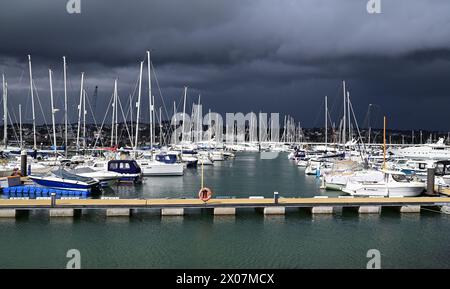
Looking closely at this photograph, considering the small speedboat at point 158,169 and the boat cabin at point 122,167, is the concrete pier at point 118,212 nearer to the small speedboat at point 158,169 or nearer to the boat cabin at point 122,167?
the boat cabin at point 122,167

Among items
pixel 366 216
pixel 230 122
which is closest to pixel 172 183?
pixel 366 216

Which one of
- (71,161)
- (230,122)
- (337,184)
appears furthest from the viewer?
(230,122)

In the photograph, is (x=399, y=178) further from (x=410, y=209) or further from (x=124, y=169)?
(x=124, y=169)

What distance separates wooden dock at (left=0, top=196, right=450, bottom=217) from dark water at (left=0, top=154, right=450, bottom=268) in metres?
0.61

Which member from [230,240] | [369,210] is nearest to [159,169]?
[369,210]

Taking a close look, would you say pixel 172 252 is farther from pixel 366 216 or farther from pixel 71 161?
pixel 71 161

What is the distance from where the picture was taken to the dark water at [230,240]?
21.8 meters

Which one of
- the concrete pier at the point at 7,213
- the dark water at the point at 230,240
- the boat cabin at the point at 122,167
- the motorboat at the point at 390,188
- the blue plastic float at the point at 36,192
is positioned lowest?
the dark water at the point at 230,240

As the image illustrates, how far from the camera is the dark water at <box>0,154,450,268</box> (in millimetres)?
21828

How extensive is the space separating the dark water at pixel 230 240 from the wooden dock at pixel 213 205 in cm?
61

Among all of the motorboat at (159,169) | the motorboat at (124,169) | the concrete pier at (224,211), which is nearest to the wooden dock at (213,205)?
the concrete pier at (224,211)

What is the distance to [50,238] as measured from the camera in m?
25.7
